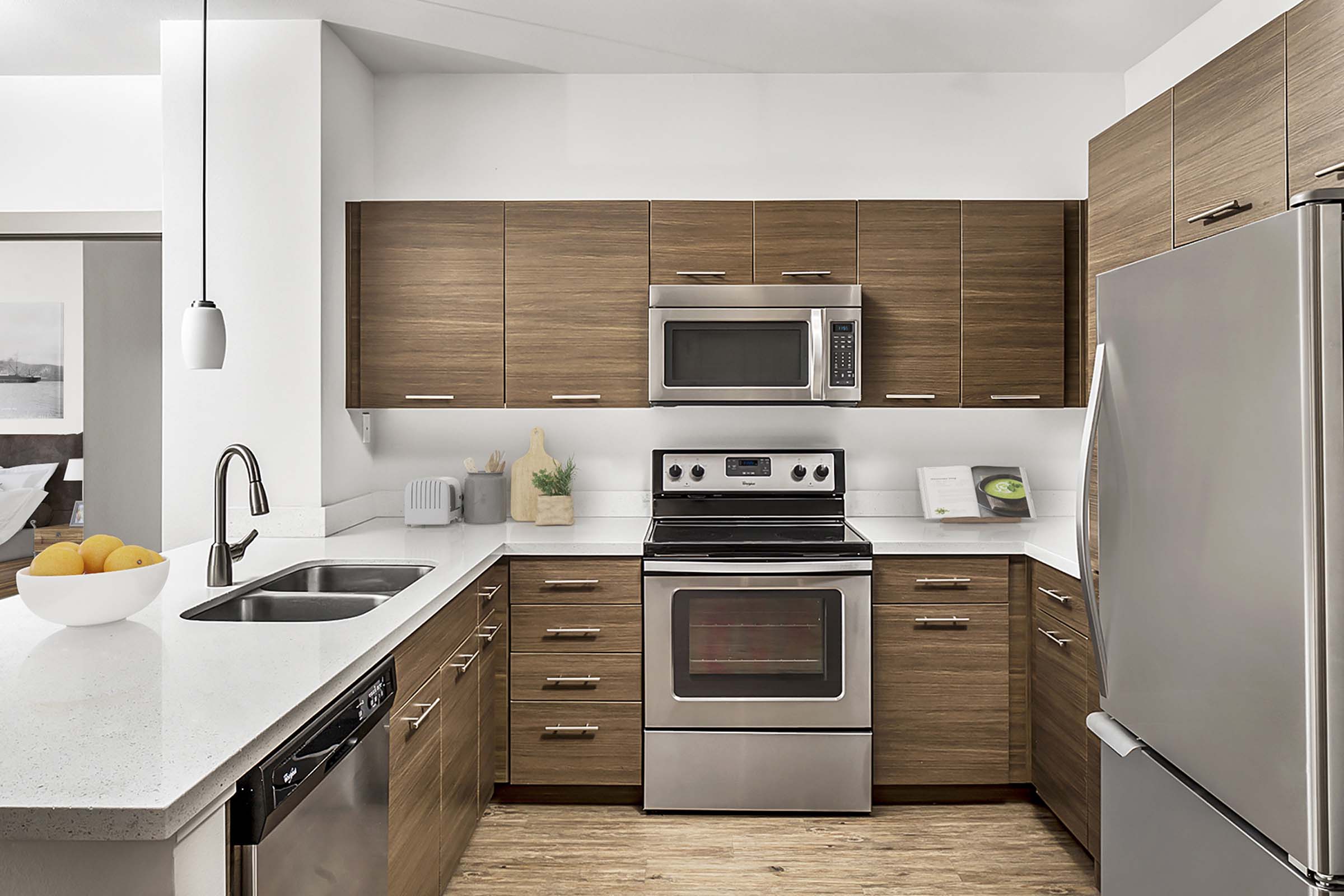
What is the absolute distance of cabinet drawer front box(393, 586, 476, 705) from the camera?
1.81 m

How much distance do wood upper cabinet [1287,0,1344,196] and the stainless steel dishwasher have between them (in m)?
1.92

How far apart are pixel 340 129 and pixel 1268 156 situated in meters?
2.73

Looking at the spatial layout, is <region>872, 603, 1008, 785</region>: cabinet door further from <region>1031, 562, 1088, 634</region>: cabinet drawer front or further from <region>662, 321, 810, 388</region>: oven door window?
<region>662, 321, 810, 388</region>: oven door window

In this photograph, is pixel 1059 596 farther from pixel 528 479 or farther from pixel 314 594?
pixel 314 594

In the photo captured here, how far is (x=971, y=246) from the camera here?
3.01 meters

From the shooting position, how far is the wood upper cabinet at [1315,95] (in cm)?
149

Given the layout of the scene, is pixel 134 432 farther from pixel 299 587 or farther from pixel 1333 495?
pixel 1333 495

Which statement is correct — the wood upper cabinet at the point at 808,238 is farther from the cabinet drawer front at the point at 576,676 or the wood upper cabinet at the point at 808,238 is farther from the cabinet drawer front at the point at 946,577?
the cabinet drawer front at the point at 576,676

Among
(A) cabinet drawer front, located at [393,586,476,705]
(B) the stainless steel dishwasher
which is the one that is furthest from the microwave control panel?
(B) the stainless steel dishwasher

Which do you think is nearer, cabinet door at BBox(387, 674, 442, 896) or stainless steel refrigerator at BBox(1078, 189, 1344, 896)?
stainless steel refrigerator at BBox(1078, 189, 1344, 896)

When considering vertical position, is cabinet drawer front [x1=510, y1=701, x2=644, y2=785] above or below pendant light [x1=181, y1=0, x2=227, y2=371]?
below

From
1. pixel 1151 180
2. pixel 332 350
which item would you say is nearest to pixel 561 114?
pixel 332 350

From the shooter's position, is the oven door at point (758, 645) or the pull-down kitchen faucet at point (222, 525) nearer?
the pull-down kitchen faucet at point (222, 525)

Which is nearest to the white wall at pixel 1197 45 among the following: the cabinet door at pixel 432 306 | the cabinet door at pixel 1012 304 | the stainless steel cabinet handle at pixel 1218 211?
the cabinet door at pixel 1012 304
